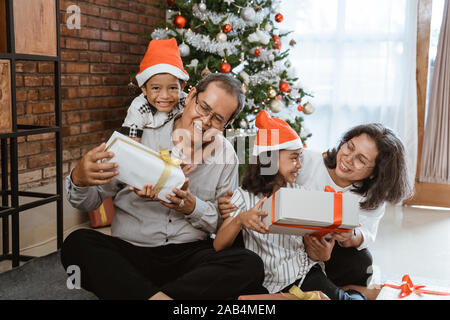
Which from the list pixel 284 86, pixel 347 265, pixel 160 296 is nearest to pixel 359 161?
pixel 347 265

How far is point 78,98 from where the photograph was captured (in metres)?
3.05

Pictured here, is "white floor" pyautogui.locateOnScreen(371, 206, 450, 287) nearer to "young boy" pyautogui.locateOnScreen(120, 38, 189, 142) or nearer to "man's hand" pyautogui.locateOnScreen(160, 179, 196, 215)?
"man's hand" pyautogui.locateOnScreen(160, 179, 196, 215)

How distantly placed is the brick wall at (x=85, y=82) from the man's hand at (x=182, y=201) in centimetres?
147

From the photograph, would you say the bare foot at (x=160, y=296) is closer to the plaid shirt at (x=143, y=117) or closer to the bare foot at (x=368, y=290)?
the plaid shirt at (x=143, y=117)

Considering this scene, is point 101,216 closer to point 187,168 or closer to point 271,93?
point 271,93

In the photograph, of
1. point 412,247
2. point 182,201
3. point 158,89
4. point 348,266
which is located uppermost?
point 158,89

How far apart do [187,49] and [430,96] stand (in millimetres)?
2178

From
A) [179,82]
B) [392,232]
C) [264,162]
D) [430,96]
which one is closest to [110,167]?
[264,162]

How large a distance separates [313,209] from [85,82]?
2.22 metres

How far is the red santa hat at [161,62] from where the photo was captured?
2137 millimetres

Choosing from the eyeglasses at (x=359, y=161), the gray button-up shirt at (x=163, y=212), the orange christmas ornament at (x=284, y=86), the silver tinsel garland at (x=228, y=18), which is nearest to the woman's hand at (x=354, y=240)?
the eyeglasses at (x=359, y=161)

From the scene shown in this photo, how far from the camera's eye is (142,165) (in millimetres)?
1432

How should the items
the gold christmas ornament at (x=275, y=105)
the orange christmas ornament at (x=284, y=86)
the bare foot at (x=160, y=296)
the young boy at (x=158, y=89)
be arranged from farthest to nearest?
the orange christmas ornament at (x=284, y=86)
the gold christmas ornament at (x=275, y=105)
the young boy at (x=158, y=89)
the bare foot at (x=160, y=296)
